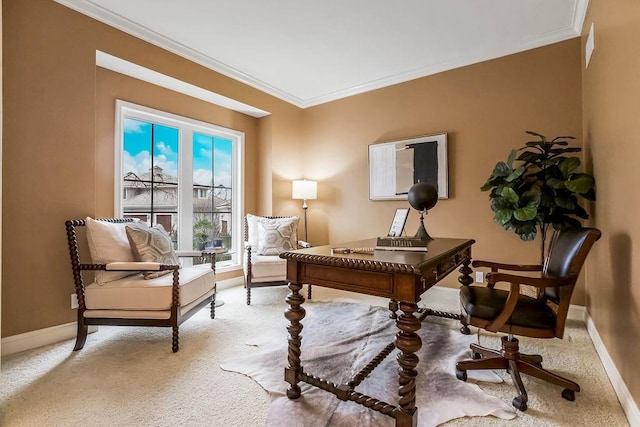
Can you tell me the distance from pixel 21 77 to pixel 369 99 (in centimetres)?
340

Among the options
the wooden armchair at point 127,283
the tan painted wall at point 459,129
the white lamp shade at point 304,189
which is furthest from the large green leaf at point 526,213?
the wooden armchair at point 127,283

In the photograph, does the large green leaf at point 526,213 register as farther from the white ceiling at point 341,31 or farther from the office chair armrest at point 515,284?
the white ceiling at point 341,31

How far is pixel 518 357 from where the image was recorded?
1736 millimetres

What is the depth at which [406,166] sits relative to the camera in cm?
367

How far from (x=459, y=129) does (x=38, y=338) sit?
13.9ft

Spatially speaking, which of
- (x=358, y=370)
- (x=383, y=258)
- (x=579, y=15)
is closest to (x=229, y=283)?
(x=358, y=370)

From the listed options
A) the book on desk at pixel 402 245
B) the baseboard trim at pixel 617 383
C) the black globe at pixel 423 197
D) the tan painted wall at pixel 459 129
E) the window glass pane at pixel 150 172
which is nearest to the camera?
the baseboard trim at pixel 617 383

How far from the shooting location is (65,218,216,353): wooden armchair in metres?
2.17

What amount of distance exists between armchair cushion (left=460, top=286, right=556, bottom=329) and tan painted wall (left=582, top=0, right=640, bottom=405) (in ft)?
1.19

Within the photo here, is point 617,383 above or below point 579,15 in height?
A: below

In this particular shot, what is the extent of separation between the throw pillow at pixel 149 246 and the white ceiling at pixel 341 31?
187cm

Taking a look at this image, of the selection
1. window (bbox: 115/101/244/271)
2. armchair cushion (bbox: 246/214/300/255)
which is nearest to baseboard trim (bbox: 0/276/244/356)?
window (bbox: 115/101/244/271)

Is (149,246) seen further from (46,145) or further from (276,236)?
(276,236)

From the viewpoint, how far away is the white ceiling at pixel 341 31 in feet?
8.23
